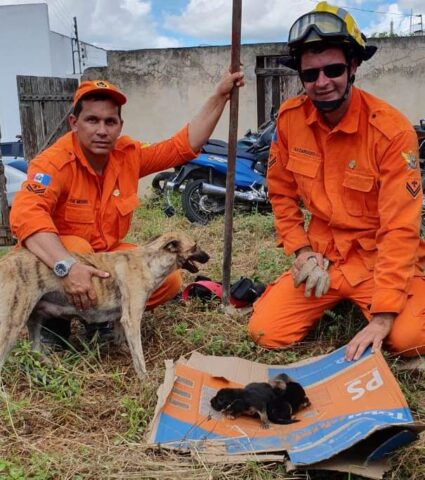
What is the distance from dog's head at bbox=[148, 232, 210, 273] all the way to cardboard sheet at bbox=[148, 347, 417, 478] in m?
0.69

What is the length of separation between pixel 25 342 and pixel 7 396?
573 mm

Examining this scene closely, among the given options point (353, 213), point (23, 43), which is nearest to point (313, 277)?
point (353, 213)

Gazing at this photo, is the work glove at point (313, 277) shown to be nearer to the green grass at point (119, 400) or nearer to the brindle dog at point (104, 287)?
the green grass at point (119, 400)

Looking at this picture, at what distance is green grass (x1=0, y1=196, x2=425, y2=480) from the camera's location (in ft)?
8.31

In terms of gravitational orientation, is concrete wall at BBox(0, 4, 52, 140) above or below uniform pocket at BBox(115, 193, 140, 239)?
above

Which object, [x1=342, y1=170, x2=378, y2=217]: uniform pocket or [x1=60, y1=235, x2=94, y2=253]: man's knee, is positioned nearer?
[x1=342, y1=170, x2=378, y2=217]: uniform pocket

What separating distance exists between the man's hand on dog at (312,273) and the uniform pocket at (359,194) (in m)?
0.39

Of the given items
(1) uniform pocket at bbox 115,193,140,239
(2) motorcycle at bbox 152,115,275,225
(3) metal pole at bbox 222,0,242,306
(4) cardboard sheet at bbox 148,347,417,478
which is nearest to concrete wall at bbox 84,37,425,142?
(2) motorcycle at bbox 152,115,275,225

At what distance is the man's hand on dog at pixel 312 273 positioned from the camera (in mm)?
3686

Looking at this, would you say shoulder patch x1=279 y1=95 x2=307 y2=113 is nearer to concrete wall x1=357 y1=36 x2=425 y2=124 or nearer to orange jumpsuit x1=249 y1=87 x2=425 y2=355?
orange jumpsuit x1=249 y1=87 x2=425 y2=355

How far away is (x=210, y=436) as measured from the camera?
275cm

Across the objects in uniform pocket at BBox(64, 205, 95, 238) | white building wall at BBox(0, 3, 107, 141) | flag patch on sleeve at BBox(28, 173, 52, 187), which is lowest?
uniform pocket at BBox(64, 205, 95, 238)

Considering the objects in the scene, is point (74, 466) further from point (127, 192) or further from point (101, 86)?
point (101, 86)

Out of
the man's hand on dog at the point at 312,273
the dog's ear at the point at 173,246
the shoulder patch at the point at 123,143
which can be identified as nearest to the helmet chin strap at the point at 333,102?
the man's hand on dog at the point at 312,273
